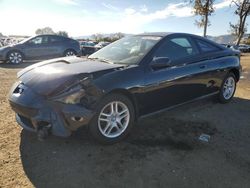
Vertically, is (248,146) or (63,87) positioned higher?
(63,87)

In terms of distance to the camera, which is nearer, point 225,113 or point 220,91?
point 225,113

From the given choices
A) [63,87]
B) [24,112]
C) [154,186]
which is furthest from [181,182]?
[24,112]

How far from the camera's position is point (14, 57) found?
41.8 feet

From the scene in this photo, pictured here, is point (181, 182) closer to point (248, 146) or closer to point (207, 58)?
point (248, 146)

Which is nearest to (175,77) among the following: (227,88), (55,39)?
(227,88)

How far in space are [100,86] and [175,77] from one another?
4.91 feet

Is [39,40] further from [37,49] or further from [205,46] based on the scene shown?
[205,46]

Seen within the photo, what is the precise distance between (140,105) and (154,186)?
55.0 inches

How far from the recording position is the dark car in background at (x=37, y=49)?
12.6 m

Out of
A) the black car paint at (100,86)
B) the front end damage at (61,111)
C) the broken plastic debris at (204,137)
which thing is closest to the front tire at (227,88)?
the black car paint at (100,86)

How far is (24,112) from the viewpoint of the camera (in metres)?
3.43

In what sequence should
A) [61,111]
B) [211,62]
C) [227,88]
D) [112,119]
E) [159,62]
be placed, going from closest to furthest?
1. [61,111]
2. [112,119]
3. [159,62]
4. [211,62]
5. [227,88]

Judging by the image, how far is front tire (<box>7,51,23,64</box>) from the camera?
1264 centimetres

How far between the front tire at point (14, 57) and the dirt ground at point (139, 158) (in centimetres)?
885
